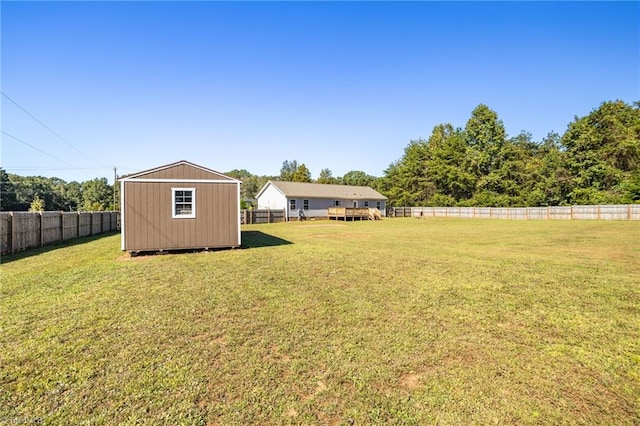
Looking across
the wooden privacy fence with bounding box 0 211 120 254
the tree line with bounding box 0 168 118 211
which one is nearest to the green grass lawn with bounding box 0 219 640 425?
the wooden privacy fence with bounding box 0 211 120 254

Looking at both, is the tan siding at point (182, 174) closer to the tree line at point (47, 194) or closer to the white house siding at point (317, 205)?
the white house siding at point (317, 205)

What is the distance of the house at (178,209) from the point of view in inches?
400

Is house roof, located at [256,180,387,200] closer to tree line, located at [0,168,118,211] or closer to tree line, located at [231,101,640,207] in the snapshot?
tree line, located at [231,101,640,207]

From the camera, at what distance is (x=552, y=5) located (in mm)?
11586

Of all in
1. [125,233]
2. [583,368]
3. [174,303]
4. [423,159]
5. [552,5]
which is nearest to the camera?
[583,368]

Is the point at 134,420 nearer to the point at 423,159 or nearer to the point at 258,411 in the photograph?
the point at 258,411

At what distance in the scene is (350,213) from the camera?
32.1 meters

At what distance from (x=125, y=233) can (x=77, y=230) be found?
28.7 feet

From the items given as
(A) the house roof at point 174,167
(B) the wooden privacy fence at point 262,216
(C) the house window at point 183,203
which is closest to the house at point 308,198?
(B) the wooden privacy fence at point 262,216

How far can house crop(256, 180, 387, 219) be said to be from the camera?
31.9 meters

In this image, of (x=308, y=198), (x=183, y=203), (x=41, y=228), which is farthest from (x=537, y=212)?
(x=41, y=228)

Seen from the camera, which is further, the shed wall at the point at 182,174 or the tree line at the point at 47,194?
the tree line at the point at 47,194

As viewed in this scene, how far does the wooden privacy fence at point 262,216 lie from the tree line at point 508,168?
34.7 ft

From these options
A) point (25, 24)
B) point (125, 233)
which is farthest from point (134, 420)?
point (25, 24)
